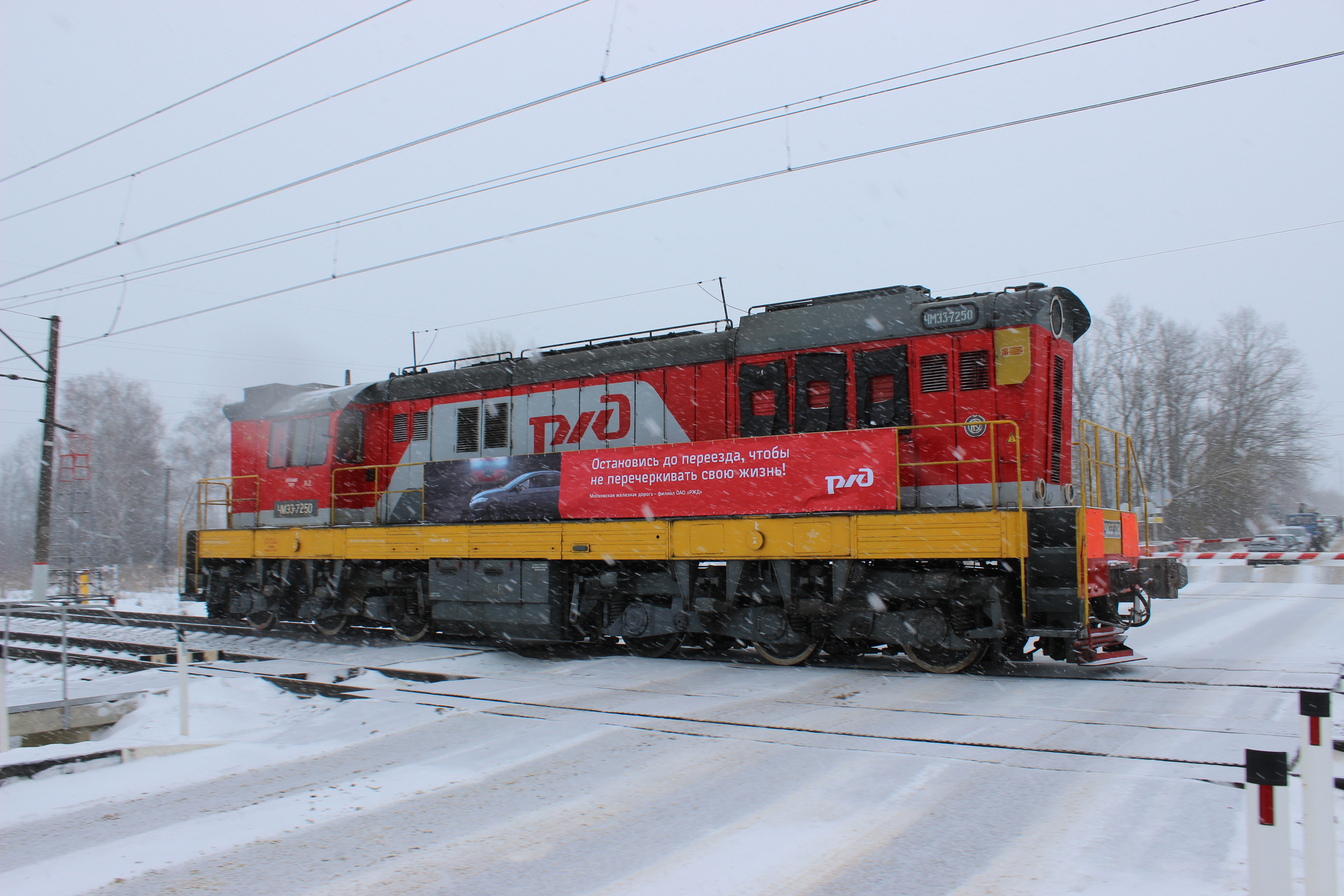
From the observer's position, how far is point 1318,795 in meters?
3.23

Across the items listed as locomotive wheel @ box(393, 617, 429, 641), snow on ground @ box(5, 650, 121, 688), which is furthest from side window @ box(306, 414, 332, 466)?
snow on ground @ box(5, 650, 121, 688)

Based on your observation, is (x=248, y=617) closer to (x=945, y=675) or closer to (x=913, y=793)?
(x=945, y=675)

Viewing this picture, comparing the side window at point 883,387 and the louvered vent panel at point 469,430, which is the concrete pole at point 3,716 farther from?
the side window at point 883,387

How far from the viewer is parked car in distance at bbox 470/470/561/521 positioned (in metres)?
10.9

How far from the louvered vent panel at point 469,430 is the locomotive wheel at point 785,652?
4.98 metres

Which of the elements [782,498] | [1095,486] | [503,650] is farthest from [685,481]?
[1095,486]

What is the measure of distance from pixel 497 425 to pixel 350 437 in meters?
2.77

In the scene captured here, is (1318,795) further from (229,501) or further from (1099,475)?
(229,501)

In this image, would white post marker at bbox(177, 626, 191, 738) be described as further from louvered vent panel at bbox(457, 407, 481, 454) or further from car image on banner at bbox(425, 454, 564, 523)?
louvered vent panel at bbox(457, 407, 481, 454)

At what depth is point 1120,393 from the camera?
1725 inches

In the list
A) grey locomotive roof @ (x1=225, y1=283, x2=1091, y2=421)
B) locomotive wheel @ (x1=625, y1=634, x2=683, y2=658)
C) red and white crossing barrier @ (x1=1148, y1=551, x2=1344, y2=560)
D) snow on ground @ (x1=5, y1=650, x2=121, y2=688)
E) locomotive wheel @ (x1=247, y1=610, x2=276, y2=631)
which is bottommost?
snow on ground @ (x1=5, y1=650, x2=121, y2=688)

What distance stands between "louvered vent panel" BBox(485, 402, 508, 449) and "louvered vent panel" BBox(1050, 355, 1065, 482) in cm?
678

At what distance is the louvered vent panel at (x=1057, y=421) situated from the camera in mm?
9047

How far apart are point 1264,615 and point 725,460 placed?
33.8ft
